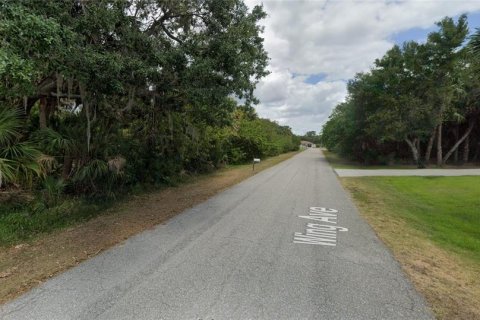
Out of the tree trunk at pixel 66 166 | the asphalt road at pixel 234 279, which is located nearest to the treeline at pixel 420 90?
the asphalt road at pixel 234 279

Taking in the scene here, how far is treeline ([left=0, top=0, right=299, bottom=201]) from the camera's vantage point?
5336 millimetres

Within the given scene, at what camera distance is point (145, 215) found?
7672 mm

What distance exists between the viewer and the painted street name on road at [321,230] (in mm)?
5918

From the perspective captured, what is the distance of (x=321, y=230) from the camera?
22.0ft

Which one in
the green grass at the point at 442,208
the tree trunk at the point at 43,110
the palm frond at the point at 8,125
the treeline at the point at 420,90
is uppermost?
the treeline at the point at 420,90

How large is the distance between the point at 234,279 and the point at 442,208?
26.8 feet

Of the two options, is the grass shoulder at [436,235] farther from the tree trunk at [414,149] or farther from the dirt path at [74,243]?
the tree trunk at [414,149]

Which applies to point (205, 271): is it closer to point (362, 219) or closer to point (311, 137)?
point (362, 219)

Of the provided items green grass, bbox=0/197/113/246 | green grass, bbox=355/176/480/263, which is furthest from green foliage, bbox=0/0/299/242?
green grass, bbox=355/176/480/263

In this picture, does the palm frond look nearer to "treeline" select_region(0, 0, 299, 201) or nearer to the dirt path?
"treeline" select_region(0, 0, 299, 201)

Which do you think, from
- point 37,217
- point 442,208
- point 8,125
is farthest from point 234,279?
point 442,208

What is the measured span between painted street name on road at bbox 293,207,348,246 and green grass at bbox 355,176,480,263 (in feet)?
6.03

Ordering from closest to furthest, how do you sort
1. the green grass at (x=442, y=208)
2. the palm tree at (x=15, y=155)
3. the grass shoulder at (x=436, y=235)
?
the grass shoulder at (x=436, y=235) < the green grass at (x=442, y=208) < the palm tree at (x=15, y=155)

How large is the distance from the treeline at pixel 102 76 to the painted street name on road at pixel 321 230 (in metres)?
3.66
